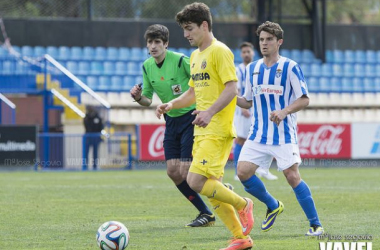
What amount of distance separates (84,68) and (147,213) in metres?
15.0

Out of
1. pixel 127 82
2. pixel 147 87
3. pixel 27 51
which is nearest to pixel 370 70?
pixel 127 82

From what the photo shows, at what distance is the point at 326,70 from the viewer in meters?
26.4

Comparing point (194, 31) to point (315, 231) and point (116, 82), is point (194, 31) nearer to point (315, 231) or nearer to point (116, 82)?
point (315, 231)

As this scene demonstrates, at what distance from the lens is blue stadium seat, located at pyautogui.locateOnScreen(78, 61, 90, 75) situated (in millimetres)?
23984

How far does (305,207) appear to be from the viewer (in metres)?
7.57

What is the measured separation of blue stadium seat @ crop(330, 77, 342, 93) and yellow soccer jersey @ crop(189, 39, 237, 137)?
19234mm

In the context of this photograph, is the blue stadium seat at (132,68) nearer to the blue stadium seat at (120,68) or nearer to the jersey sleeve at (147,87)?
the blue stadium seat at (120,68)

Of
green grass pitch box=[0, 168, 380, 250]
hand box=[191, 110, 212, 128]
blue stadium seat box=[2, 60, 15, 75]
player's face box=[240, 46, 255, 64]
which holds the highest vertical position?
blue stadium seat box=[2, 60, 15, 75]

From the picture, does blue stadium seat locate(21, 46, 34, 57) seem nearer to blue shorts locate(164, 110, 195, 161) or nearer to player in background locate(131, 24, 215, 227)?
player in background locate(131, 24, 215, 227)

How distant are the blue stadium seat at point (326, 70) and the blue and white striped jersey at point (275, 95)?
61.2 feet

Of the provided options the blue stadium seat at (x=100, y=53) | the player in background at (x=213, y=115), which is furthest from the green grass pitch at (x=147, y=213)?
the blue stadium seat at (x=100, y=53)

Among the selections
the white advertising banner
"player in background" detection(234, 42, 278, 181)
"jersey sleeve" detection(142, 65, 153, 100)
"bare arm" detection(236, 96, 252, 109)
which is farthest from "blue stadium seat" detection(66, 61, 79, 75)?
"bare arm" detection(236, 96, 252, 109)

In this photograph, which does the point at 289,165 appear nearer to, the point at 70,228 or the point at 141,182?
the point at 70,228

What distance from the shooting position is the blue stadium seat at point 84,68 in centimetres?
2398
